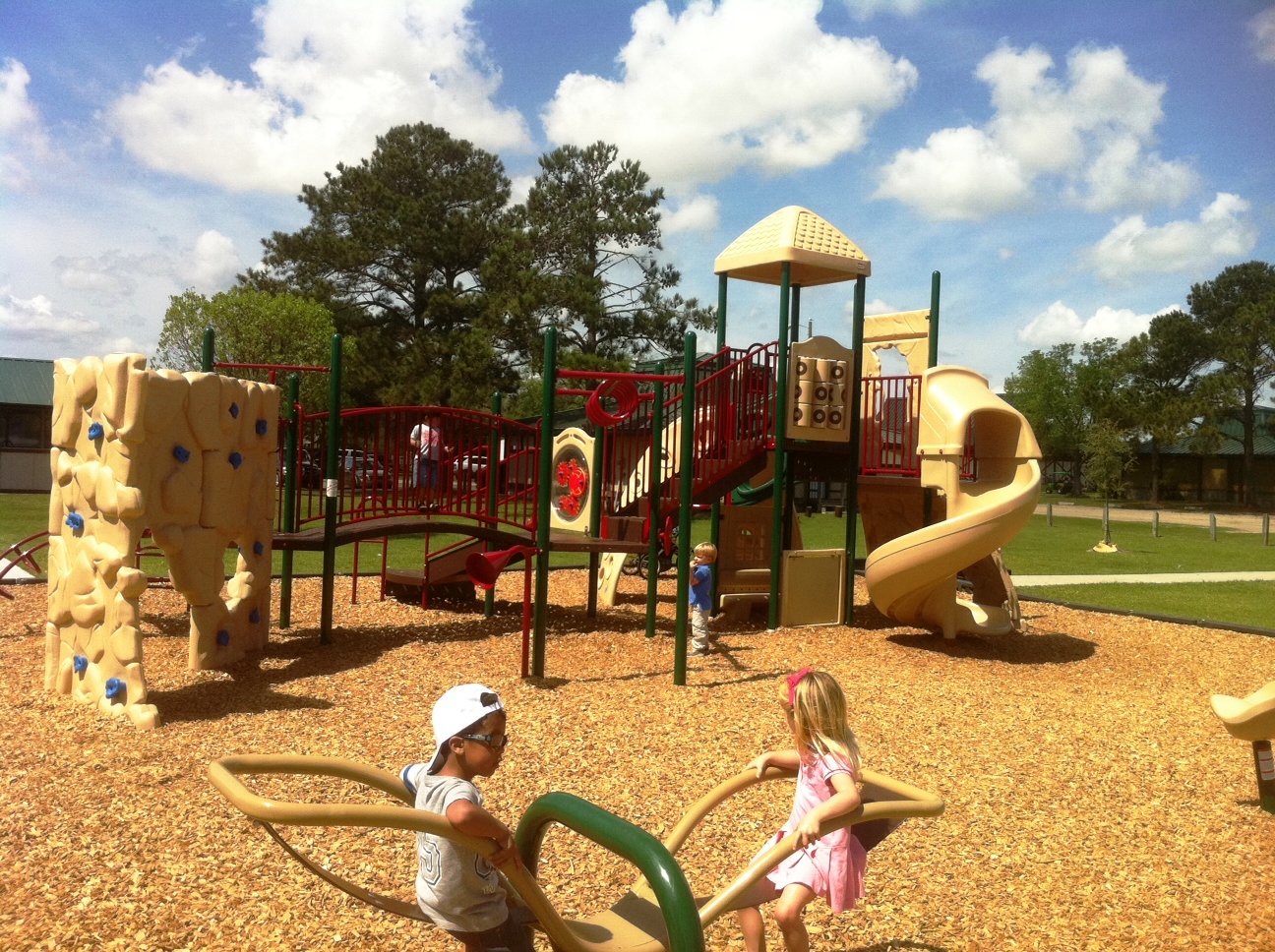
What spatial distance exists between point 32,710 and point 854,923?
17.3 feet

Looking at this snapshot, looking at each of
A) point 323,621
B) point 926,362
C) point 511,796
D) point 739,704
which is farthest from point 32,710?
point 926,362

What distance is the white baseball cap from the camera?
9.01 feet

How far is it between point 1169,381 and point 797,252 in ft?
190

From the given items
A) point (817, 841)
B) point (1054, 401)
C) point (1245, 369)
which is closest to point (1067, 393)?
point (1054, 401)

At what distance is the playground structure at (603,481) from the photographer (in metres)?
7.00

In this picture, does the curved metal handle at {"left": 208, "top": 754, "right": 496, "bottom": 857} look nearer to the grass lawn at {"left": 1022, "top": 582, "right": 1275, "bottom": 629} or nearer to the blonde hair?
the blonde hair

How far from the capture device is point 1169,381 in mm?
60781

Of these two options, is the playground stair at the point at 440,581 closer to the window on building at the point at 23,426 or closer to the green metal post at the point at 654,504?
the green metal post at the point at 654,504

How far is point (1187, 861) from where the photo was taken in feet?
15.8

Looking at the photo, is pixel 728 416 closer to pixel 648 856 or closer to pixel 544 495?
pixel 544 495

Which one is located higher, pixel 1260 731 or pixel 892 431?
pixel 892 431

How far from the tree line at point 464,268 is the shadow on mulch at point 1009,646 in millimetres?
20058

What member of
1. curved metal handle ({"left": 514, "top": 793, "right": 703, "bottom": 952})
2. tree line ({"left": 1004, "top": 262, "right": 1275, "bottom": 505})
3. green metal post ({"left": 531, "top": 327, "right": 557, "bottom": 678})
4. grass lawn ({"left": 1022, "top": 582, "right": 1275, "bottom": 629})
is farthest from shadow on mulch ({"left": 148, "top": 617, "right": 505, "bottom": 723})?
tree line ({"left": 1004, "top": 262, "right": 1275, "bottom": 505})

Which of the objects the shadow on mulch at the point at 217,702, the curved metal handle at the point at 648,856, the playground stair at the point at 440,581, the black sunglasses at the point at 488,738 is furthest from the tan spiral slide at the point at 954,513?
the curved metal handle at the point at 648,856
